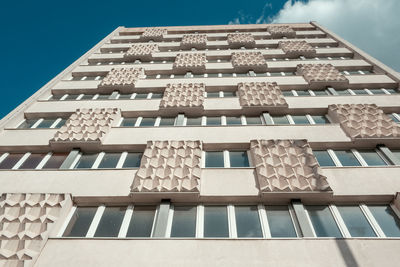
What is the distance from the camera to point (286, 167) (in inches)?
370

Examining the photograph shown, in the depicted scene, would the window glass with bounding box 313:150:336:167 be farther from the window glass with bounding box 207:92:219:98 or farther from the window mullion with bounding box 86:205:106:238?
the window mullion with bounding box 86:205:106:238

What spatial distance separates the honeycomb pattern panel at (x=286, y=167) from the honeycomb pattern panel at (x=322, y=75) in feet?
26.1

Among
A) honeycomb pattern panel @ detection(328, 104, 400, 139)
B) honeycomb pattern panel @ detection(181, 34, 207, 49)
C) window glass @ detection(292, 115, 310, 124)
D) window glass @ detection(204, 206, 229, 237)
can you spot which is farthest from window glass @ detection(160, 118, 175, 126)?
honeycomb pattern panel @ detection(181, 34, 207, 49)

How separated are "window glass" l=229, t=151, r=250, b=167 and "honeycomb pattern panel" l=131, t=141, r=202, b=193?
1661 millimetres

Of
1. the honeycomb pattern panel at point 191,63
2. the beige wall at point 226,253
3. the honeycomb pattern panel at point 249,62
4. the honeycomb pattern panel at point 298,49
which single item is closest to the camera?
the beige wall at point 226,253

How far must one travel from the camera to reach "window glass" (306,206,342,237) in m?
7.69

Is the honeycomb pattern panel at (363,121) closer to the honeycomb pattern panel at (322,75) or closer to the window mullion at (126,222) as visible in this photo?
the honeycomb pattern panel at (322,75)

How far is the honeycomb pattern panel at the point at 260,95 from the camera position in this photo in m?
13.8

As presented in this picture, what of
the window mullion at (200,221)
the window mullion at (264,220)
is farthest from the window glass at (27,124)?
the window mullion at (264,220)

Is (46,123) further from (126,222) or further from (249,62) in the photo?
(249,62)

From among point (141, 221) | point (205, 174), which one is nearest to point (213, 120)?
point (205, 174)

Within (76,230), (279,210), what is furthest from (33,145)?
(279,210)

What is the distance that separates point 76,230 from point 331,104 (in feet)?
Answer: 47.7

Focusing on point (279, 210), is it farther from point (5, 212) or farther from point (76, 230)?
point (5, 212)
